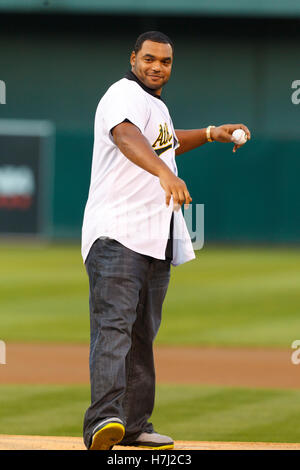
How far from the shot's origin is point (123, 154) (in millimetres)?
4691

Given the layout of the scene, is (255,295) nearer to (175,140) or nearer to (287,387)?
(287,387)

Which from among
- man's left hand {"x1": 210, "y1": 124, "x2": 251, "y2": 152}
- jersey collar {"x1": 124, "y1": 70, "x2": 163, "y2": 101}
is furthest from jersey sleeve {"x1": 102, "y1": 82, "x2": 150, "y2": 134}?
man's left hand {"x1": 210, "y1": 124, "x2": 251, "y2": 152}

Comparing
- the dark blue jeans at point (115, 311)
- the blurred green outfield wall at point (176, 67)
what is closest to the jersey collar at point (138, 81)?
the dark blue jeans at point (115, 311)

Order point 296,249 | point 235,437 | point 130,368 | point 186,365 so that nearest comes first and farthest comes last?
point 130,368
point 235,437
point 186,365
point 296,249

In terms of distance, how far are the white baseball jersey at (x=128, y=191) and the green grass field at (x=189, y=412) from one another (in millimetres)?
1503

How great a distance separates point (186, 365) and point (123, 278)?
427 cm

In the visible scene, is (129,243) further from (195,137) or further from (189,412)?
(189,412)

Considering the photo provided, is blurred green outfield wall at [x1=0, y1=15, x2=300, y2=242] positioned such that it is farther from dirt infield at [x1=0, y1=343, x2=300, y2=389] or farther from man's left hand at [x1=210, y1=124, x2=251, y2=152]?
man's left hand at [x1=210, y1=124, x2=251, y2=152]

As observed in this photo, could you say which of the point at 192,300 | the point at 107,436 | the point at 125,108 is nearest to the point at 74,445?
the point at 107,436

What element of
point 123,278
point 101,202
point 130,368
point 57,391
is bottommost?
point 57,391

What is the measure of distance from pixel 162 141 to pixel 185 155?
18.7 meters

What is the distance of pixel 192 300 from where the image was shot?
46.4 feet

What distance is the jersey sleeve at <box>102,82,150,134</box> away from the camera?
474 centimetres

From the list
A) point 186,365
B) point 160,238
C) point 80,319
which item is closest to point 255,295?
point 80,319
